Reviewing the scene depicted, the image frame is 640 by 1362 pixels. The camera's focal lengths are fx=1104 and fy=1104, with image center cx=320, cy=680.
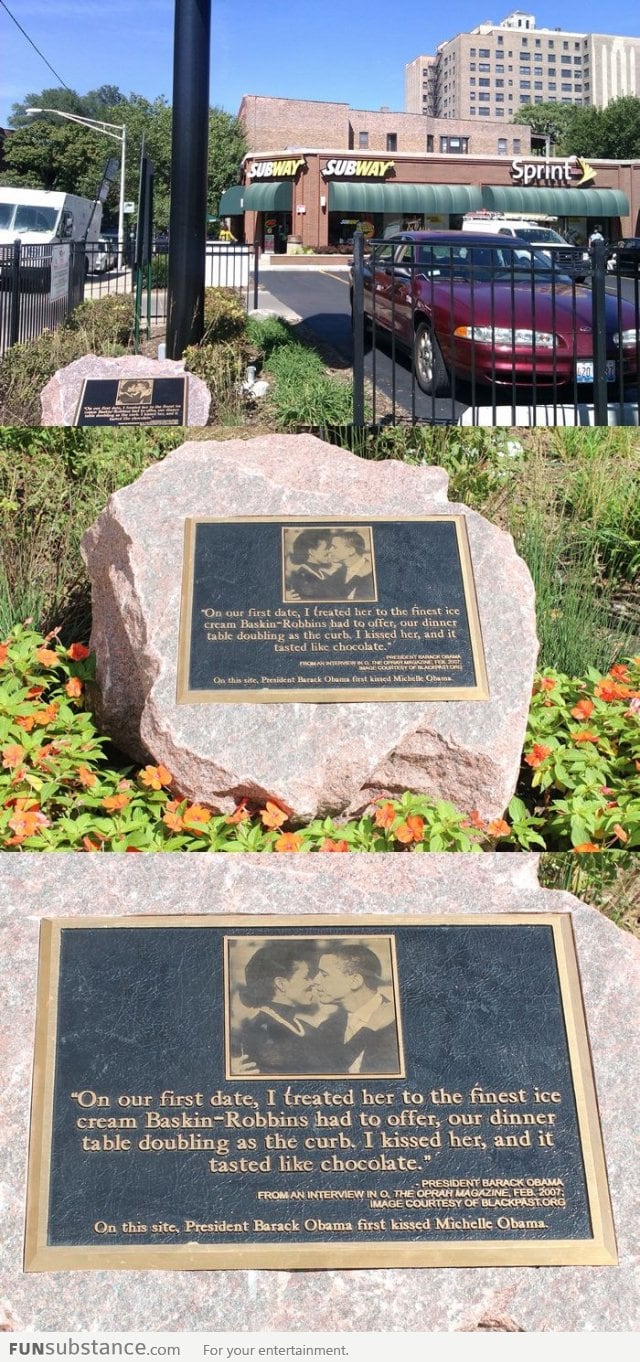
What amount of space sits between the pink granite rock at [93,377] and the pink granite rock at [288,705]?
11.7 ft

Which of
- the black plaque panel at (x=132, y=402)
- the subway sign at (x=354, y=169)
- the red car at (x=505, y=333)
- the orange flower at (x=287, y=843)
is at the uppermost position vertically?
the subway sign at (x=354, y=169)

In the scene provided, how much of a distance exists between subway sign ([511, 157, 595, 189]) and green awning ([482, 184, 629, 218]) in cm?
29

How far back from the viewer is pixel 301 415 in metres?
8.78

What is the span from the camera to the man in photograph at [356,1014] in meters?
2.46

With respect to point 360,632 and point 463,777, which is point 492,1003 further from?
point 360,632

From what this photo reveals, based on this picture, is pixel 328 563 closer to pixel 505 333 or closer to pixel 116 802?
pixel 116 802

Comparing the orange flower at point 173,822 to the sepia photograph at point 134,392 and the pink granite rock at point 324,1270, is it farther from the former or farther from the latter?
the sepia photograph at point 134,392

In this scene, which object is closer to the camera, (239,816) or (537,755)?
(239,816)

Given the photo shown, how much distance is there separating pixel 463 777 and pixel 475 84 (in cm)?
2639

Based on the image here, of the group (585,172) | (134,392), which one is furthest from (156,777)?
(585,172)

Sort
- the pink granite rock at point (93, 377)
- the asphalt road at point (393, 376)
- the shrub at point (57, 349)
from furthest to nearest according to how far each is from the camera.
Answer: the shrub at point (57, 349) < the asphalt road at point (393, 376) < the pink granite rock at point (93, 377)

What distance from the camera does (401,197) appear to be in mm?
37031

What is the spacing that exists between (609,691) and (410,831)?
49.2 inches

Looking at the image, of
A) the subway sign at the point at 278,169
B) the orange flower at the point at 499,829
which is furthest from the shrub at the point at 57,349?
the subway sign at the point at 278,169
